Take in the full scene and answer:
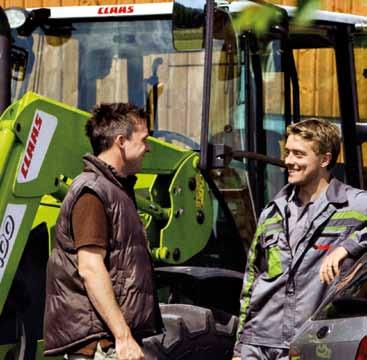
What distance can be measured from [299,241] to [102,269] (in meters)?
0.89

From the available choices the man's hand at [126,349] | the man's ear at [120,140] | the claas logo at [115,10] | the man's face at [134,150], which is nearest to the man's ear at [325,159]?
the man's face at [134,150]

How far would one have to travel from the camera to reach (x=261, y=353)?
5.10m

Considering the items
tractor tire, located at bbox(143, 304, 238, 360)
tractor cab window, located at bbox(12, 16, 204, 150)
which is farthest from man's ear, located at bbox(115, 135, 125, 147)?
tractor cab window, located at bbox(12, 16, 204, 150)

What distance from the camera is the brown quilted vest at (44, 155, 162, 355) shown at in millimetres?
4727

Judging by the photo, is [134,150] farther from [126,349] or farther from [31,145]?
[31,145]

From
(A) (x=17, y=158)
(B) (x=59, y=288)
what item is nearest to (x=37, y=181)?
(A) (x=17, y=158)

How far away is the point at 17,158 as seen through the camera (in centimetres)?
579

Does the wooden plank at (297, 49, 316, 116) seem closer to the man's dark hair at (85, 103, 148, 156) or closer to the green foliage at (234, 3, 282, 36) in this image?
the man's dark hair at (85, 103, 148, 156)

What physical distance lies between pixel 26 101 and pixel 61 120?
0.26m

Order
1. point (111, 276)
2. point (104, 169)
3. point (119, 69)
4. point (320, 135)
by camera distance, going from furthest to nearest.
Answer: point (119, 69), point (320, 135), point (104, 169), point (111, 276)

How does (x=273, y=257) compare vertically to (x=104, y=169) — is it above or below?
below

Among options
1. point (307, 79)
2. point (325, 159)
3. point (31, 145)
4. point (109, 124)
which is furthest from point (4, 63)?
point (325, 159)

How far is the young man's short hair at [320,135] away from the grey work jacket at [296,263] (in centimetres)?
14

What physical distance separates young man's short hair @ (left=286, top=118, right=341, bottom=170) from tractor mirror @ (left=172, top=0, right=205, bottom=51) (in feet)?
3.61
